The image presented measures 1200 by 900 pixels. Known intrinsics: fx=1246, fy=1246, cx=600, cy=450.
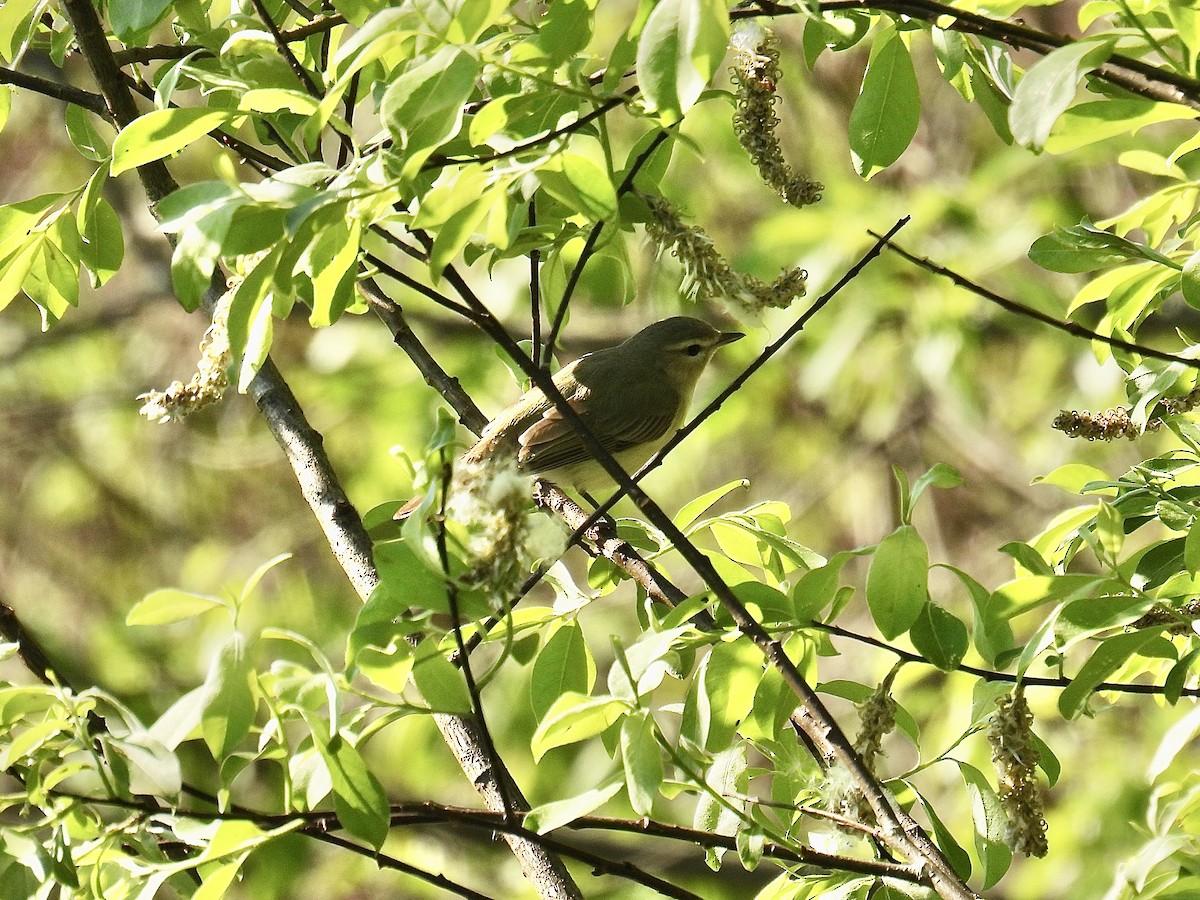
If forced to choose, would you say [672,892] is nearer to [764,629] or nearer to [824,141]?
[764,629]

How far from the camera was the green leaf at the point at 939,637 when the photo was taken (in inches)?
69.6

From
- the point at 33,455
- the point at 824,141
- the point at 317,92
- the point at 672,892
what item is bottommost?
the point at 33,455

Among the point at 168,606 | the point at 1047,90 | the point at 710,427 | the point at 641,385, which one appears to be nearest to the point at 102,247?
the point at 168,606

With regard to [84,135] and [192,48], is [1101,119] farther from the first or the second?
[84,135]

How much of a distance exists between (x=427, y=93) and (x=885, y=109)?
963mm

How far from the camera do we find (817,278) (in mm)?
4969

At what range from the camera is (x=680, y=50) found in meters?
1.33

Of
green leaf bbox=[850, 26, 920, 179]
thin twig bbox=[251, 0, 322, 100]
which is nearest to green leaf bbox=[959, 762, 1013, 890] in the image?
green leaf bbox=[850, 26, 920, 179]

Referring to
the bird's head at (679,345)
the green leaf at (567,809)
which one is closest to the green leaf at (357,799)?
the green leaf at (567,809)

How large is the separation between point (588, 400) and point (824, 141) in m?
3.31

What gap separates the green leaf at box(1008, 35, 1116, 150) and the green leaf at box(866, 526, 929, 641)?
1.77 feet

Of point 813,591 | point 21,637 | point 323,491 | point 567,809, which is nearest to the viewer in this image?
point 567,809

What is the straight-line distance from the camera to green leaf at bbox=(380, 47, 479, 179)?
1294 millimetres

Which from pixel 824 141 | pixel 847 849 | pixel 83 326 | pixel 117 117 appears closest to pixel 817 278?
pixel 824 141
